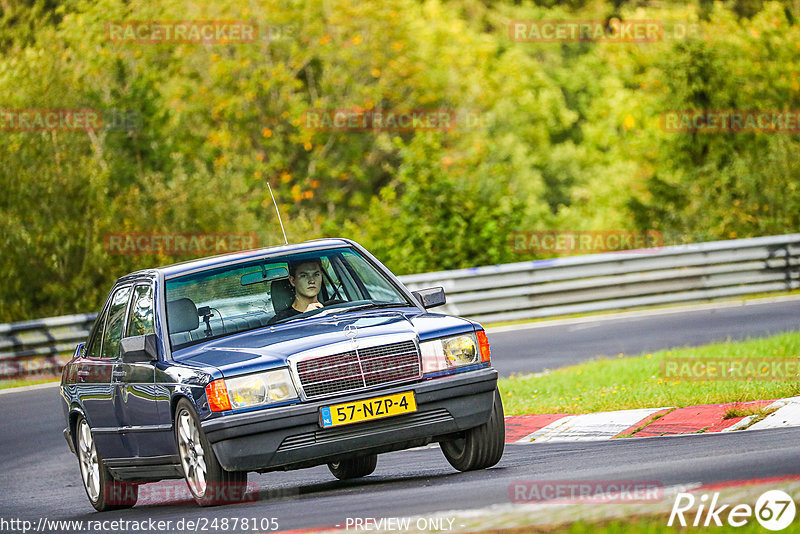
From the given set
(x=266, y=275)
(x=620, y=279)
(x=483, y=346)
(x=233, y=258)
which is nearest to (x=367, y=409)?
(x=483, y=346)

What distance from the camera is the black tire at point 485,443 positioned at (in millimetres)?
8156

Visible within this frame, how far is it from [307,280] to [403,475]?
4.93 ft

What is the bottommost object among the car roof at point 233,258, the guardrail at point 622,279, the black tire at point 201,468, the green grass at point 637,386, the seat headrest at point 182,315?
the guardrail at point 622,279

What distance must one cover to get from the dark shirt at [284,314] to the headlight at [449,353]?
1.12 m

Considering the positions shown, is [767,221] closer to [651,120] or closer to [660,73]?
[660,73]

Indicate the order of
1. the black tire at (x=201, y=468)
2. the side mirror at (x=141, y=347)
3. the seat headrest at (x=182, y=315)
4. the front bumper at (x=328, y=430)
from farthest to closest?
the seat headrest at (x=182, y=315)
the side mirror at (x=141, y=347)
the black tire at (x=201, y=468)
the front bumper at (x=328, y=430)

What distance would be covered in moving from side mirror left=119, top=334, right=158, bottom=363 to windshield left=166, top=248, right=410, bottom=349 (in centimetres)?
13

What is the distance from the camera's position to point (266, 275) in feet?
28.8

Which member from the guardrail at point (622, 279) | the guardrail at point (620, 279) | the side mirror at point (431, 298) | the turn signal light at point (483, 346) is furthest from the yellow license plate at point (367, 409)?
the guardrail at point (622, 279)

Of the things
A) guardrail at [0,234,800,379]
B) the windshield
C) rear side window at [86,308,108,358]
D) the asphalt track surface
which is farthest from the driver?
guardrail at [0,234,800,379]

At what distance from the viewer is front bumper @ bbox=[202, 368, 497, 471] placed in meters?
7.38

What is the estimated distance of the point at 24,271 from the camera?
78.6ft

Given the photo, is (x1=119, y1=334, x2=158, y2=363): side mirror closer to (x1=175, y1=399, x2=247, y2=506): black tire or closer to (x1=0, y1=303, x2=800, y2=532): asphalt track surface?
(x1=175, y1=399, x2=247, y2=506): black tire

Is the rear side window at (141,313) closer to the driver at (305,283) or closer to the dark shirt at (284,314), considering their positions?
the dark shirt at (284,314)
